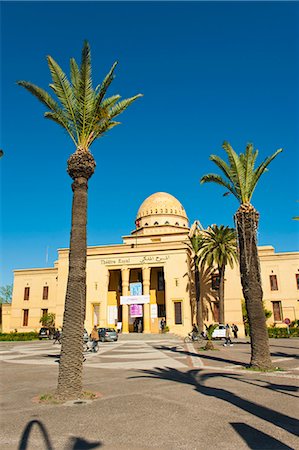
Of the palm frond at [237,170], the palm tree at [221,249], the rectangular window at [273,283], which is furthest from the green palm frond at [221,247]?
the palm frond at [237,170]

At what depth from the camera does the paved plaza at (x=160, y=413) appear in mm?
5469

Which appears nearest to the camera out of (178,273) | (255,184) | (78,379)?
(78,379)

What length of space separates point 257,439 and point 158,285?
120 ft

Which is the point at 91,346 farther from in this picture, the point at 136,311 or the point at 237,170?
the point at 136,311

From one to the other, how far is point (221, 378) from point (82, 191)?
7387 mm

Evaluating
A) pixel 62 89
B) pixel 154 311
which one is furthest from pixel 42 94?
pixel 154 311

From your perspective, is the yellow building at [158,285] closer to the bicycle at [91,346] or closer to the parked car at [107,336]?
the parked car at [107,336]

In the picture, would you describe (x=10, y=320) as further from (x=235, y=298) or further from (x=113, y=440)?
(x=113, y=440)

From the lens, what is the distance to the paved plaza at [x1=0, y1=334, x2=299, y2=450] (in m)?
5.47

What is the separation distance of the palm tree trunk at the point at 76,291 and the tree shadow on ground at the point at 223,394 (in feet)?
10.9

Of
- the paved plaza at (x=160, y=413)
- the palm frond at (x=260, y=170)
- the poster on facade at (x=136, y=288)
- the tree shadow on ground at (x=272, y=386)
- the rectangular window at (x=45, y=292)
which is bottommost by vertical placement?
the tree shadow on ground at (x=272, y=386)

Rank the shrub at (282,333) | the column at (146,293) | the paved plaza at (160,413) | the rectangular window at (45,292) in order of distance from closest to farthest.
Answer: the paved plaza at (160,413), the shrub at (282,333), the column at (146,293), the rectangular window at (45,292)

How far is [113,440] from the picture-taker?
18.0 ft

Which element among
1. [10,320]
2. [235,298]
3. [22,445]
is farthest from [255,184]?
[10,320]
